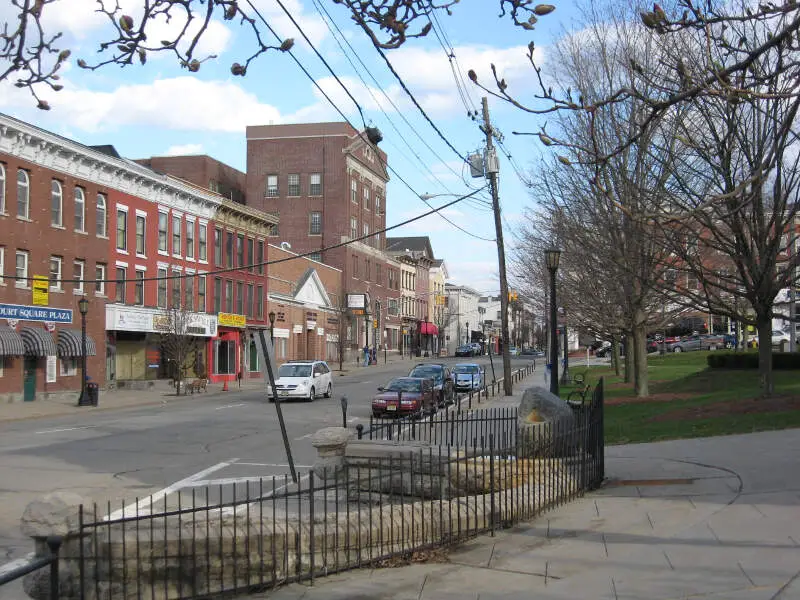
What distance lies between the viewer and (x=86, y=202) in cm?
4016

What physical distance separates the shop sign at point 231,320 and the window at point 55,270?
51.4 ft

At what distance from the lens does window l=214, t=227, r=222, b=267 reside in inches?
2098

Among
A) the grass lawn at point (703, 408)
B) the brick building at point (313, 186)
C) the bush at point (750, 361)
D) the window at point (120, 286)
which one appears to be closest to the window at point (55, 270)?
the window at point (120, 286)

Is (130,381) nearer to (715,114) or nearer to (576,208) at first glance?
(576,208)

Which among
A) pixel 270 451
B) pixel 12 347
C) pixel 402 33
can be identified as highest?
pixel 402 33

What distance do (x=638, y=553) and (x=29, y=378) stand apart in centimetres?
3294

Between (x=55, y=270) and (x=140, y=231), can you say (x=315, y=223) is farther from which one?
(x=55, y=270)

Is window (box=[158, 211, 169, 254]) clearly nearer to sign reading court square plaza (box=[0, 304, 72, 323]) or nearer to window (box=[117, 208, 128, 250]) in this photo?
window (box=[117, 208, 128, 250])

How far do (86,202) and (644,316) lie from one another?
2639 cm

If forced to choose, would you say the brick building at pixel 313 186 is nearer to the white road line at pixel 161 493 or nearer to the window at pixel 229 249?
the window at pixel 229 249

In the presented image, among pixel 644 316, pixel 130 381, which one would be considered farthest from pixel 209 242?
pixel 644 316

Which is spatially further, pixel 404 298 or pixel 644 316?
pixel 404 298

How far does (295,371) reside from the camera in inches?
1479

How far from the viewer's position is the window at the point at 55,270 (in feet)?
123
